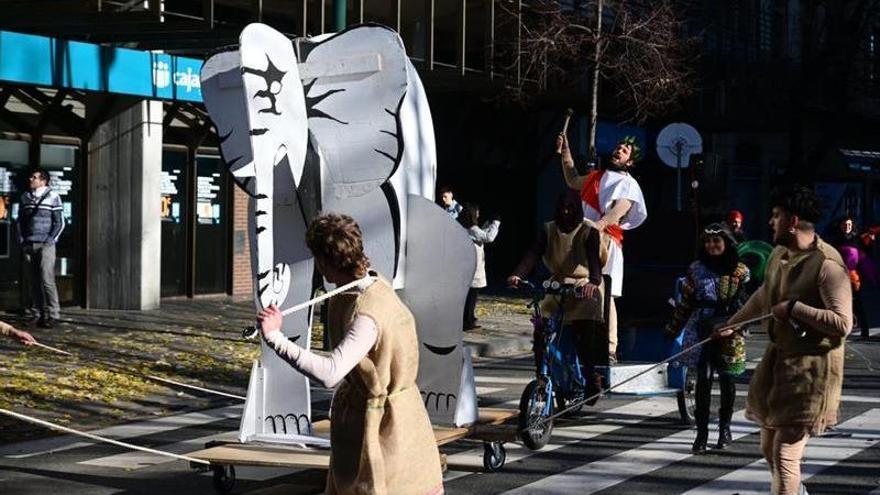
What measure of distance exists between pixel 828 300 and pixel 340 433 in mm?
2585

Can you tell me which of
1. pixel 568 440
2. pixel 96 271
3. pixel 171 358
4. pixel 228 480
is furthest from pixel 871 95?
pixel 228 480

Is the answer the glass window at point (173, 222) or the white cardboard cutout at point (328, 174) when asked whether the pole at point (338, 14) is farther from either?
the glass window at point (173, 222)

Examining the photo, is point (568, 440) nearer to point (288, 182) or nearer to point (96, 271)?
point (288, 182)

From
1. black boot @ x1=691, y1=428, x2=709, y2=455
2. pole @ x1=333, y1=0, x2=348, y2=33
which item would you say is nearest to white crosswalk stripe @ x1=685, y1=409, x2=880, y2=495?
black boot @ x1=691, y1=428, x2=709, y2=455

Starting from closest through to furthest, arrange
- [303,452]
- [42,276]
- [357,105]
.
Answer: [303,452]
[357,105]
[42,276]

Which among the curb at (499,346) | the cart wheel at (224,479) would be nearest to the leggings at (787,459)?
the cart wheel at (224,479)

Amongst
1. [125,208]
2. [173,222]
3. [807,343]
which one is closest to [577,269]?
[807,343]

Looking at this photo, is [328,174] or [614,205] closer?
[328,174]

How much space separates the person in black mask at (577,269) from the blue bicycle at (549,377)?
66mm

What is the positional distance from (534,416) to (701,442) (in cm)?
118

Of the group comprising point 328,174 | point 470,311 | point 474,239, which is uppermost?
point 328,174

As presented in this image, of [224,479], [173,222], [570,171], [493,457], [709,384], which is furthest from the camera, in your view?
[173,222]

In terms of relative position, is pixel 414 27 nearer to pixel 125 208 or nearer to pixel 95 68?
pixel 125 208

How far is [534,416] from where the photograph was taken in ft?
33.7
